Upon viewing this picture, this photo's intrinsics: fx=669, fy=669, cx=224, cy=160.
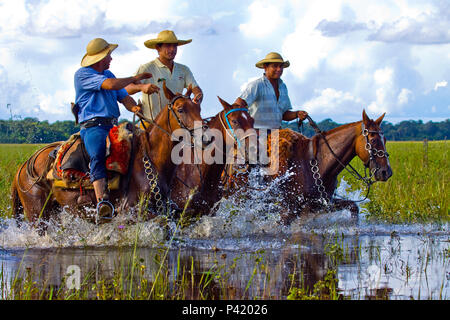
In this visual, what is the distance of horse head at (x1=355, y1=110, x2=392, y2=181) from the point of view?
920 centimetres

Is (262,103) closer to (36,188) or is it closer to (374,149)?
(374,149)

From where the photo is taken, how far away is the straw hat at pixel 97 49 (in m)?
8.21

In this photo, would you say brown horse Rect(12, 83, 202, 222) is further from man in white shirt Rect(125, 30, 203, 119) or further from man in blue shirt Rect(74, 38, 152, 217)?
man in white shirt Rect(125, 30, 203, 119)

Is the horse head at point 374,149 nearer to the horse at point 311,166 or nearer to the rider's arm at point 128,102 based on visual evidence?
the horse at point 311,166

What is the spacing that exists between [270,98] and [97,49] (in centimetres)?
312

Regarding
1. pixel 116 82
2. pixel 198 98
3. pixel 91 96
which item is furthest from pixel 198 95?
pixel 91 96

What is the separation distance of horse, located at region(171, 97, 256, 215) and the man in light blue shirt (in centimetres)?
105

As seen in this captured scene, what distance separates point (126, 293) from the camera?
565cm

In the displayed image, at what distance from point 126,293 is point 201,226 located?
3.62m

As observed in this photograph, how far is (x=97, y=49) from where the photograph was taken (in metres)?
8.25

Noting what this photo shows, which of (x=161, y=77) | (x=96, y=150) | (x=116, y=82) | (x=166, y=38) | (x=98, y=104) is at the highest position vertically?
(x=166, y=38)

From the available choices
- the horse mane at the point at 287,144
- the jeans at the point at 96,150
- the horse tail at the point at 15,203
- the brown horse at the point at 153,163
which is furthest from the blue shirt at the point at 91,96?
the horse mane at the point at 287,144

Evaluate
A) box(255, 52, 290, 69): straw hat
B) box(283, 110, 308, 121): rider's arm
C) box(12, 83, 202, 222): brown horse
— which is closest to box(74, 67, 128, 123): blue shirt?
box(12, 83, 202, 222): brown horse
